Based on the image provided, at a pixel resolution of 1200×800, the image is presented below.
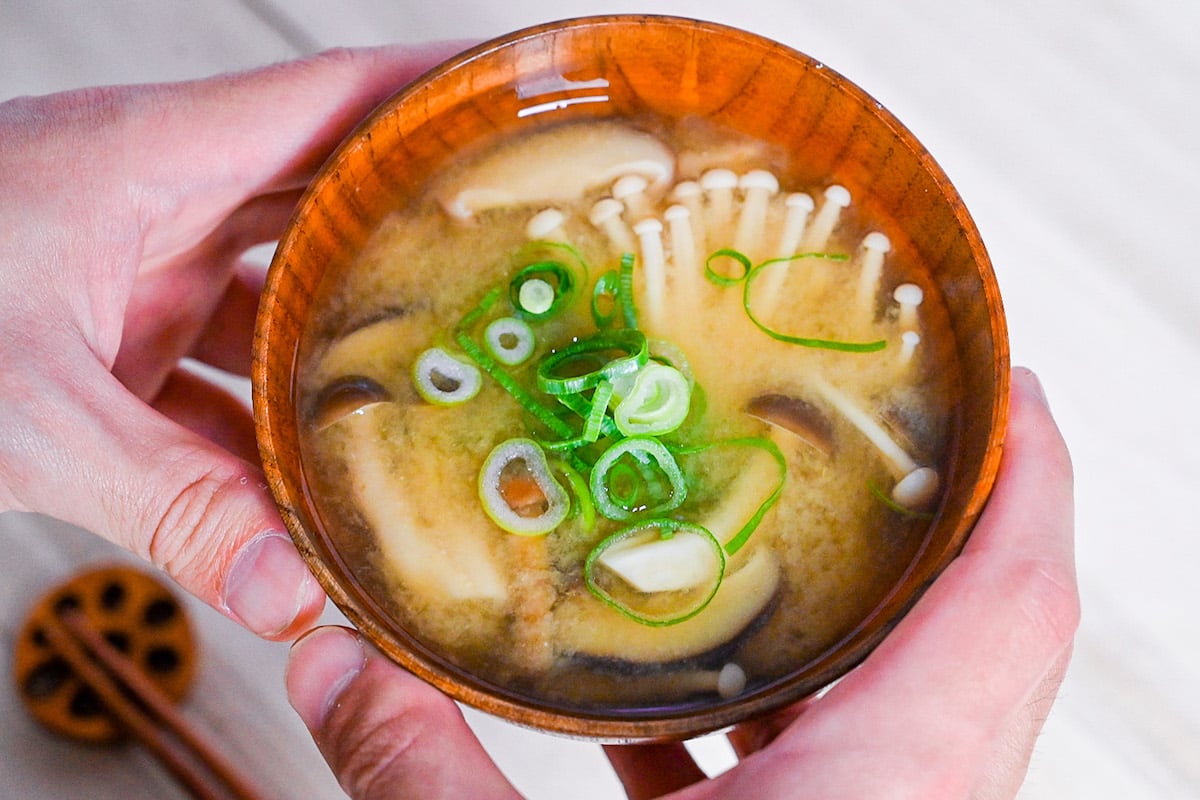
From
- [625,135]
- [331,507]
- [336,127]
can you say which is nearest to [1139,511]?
[625,135]

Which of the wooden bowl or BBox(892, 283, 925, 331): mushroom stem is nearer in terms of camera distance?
the wooden bowl

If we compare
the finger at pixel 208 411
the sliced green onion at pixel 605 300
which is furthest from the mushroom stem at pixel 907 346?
the finger at pixel 208 411

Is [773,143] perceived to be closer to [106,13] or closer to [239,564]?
[239,564]

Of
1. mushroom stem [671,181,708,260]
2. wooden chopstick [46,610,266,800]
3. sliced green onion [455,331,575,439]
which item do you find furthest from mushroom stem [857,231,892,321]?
wooden chopstick [46,610,266,800]

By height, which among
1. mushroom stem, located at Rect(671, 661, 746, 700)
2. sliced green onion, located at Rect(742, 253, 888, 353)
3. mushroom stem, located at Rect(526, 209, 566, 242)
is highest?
sliced green onion, located at Rect(742, 253, 888, 353)

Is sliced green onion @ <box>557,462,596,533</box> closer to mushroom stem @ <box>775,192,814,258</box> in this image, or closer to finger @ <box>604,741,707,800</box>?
mushroom stem @ <box>775,192,814,258</box>

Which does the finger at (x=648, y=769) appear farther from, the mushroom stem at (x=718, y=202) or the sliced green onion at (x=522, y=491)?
the mushroom stem at (x=718, y=202)

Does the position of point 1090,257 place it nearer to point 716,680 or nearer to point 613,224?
point 613,224
